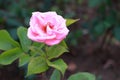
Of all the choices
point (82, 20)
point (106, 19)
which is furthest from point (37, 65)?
point (82, 20)

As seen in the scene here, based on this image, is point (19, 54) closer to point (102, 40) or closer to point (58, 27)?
point (58, 27)

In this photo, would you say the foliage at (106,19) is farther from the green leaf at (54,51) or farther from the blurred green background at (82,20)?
the green leaf at (54,51)

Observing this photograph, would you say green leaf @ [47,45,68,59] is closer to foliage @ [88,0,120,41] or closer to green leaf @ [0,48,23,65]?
green leaf @ [0,48,23,65]

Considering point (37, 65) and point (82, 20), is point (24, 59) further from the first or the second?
point (82, 20)

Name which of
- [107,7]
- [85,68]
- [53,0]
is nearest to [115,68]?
[85,68]

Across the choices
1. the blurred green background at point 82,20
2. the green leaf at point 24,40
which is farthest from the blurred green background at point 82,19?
the green leaf at point 24,40

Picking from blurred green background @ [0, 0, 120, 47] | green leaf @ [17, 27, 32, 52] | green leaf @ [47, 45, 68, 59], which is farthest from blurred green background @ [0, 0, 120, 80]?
green leaf @ [47, 45, 68, 59]
